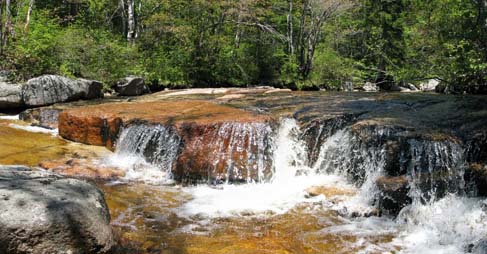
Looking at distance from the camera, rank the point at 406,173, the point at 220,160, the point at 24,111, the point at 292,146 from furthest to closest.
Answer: the point at 24,111 < the point at 292,146 < the point at 220,160 < the point at 406,173

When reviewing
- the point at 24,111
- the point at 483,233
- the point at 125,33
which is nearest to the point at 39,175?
the point at 483,233

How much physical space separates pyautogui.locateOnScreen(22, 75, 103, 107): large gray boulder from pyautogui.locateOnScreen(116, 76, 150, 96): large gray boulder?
2.15 m

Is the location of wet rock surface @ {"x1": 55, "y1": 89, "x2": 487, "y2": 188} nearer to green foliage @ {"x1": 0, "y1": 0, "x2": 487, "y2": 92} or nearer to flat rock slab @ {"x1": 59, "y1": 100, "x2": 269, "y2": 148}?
flat rock slab @ {"x1": 59, "y1": 100, "x2": 269, "y2": 148}

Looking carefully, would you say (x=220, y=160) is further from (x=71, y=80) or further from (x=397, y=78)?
(x=71, y=80)

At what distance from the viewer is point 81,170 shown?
22.8 feet

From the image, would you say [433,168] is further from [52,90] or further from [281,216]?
[52,90]

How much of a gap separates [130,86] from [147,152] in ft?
26.2


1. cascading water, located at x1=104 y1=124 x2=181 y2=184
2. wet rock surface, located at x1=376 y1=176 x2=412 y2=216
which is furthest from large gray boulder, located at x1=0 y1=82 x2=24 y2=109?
wet rock surface, located at x1=376 y1=176 x2=412 y2=216

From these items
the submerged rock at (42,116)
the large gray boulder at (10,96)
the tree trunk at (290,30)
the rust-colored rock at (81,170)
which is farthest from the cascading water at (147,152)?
the tree trunk at (290,30)

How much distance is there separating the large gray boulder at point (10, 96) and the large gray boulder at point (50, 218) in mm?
8777

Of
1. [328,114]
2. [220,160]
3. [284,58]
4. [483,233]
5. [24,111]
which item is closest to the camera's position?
[483,233]

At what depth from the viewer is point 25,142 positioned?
27.7ft

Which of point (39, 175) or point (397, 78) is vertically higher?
point (397, 78)

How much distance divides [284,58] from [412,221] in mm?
16875
